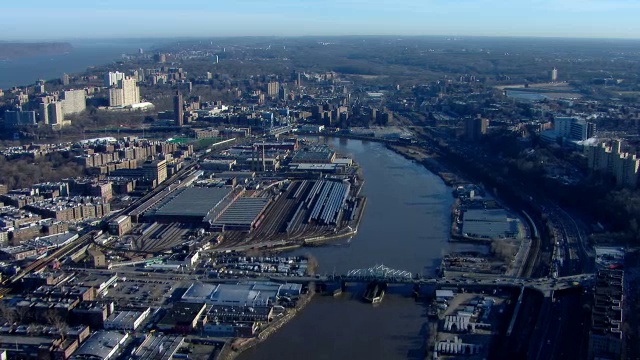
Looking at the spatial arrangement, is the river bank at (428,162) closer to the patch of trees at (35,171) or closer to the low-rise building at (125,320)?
the patch of trees at (35,171)

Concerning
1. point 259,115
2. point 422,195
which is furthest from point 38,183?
point 259,115

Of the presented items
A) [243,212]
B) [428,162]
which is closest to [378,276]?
[243,212]

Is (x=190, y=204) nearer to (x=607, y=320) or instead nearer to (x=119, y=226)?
(x=119, y=226)

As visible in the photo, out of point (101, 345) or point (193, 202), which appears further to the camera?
point (193, 202)

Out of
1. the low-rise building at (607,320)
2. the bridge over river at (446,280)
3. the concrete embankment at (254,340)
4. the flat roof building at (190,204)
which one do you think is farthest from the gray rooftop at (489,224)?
the flat roof building at (190,204)

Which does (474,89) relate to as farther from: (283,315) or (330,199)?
(283,315)

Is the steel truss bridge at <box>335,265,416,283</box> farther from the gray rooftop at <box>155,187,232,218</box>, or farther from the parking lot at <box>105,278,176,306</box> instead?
the gray rooftop at <box>155,187,232,218</box>
